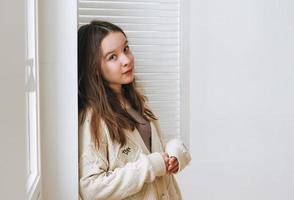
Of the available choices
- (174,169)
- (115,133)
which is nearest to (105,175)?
(115,133)

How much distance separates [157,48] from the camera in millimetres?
2062

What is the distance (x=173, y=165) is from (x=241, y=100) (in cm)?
114

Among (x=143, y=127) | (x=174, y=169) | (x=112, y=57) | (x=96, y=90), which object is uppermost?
(x=112, y=57)

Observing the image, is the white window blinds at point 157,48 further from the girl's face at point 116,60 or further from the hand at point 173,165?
the hand at point 173,165

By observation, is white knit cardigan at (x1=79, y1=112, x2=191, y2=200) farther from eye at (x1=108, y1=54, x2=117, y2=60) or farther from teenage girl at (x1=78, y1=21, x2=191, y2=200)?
eye at (x1=108, y1=54, x2=117, y2=60)

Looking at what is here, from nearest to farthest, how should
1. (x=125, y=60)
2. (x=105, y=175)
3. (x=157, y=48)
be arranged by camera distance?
(x=105, y=175) → (x=125, y=60) → (x=157, y=48)

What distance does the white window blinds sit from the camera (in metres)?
2.02

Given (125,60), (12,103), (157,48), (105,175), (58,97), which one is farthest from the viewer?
(157,48)

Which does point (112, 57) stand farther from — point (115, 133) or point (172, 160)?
point (172, 160)

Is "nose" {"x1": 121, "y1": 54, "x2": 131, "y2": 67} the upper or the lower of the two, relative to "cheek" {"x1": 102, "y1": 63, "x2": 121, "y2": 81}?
upper

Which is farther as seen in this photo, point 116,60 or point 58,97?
point 116,60

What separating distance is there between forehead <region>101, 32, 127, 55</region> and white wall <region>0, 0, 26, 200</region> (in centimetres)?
90

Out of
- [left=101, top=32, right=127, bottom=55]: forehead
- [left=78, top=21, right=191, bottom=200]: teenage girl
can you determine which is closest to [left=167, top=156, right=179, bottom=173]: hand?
[left=78, top=21, right=191, bottom=200]: teenage girl

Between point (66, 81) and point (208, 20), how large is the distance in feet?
4.37
